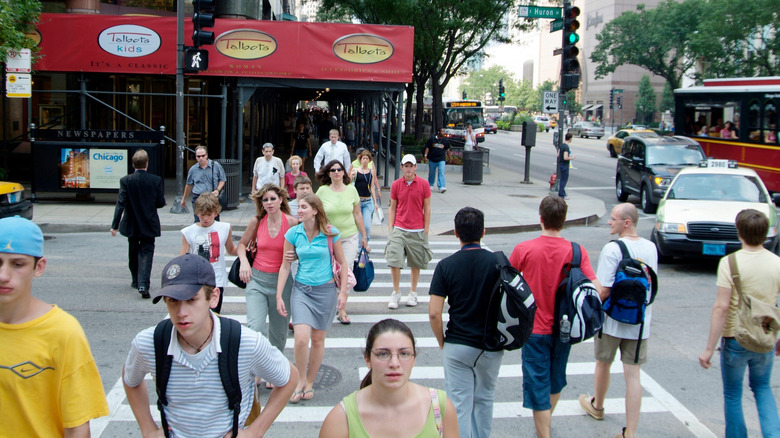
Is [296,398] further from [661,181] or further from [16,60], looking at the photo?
[661,181]

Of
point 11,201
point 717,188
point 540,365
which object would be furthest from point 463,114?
point 540,365

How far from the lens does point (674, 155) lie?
18.8 meters

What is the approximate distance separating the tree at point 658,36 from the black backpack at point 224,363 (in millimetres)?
61490

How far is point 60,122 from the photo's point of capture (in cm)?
2164

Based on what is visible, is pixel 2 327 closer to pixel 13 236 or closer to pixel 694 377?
pixel 13 236

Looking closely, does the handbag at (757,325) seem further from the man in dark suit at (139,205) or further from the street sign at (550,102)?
the street sign at (550,102)

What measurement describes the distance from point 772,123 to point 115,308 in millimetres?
17889

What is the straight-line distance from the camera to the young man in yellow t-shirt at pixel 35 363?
8.79ft

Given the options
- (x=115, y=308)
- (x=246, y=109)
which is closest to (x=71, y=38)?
(x=246, y=109)

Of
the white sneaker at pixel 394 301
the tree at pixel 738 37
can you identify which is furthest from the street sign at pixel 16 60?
the tree at pixel 738 37

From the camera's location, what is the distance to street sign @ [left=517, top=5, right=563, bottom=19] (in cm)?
1612

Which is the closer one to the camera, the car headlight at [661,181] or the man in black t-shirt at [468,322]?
the man in black t-shirt at [468,322]

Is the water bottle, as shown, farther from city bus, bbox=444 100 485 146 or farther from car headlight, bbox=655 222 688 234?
city bus, bbox=444 100 485 146

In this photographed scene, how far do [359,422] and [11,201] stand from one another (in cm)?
1034
